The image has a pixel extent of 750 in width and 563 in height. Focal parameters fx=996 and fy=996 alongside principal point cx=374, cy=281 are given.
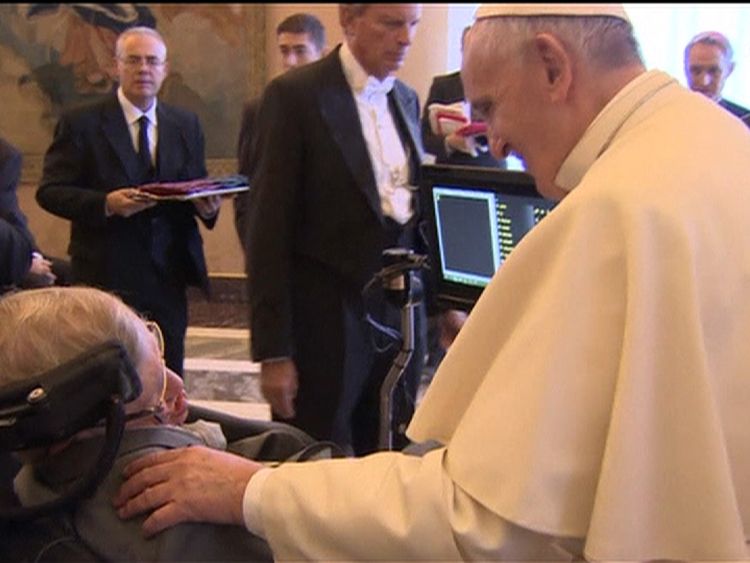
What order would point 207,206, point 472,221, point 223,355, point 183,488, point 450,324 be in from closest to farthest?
point 183,488, point 472,221, point 450,324, point 207,206, point 223,355

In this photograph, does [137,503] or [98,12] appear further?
[98,12]

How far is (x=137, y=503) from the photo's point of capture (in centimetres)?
133

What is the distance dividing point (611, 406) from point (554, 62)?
1.54 feet

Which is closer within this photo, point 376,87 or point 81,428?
point 81,428

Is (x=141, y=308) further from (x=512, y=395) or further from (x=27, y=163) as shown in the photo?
(x=27, y=163)

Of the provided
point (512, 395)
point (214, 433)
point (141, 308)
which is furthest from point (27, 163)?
point (512, 395)

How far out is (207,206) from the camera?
3.49 metres

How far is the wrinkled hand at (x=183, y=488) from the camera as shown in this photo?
132 cm

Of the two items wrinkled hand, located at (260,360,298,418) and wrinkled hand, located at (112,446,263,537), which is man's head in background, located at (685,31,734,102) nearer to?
wrinkled hand, located at (260,360,298,418)

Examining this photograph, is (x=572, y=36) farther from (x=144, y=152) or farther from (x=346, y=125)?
(x=144, y=152)

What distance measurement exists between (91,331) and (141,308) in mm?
2222

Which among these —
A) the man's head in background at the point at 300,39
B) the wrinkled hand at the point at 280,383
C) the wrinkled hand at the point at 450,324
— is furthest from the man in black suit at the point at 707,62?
the wrinkled hand at the point at 280,383

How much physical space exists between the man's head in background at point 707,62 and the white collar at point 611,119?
291 cm

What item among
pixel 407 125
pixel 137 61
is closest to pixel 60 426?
pixel 407 125
